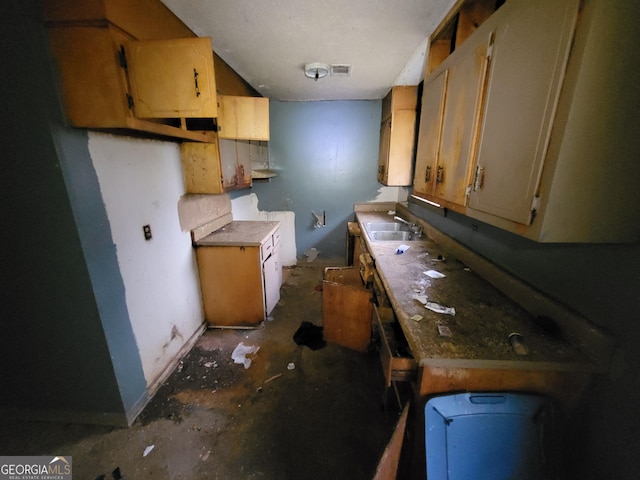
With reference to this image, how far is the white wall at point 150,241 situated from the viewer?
1.47m

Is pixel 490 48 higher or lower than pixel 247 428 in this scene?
higher

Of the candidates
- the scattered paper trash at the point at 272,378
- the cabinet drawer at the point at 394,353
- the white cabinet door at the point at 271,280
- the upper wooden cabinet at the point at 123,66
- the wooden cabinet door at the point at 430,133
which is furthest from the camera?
the white cabinet door at the point at 271,280

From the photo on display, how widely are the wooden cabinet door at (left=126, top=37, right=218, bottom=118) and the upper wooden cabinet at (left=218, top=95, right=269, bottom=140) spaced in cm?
65

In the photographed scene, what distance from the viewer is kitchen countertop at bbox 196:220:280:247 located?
7.66ft

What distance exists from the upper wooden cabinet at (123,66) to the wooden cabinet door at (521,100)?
134cm

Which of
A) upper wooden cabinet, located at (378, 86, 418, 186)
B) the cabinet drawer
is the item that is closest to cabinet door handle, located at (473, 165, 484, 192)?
the cabinet drawer

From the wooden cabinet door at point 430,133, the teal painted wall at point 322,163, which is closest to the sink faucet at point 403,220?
the teal painted wall at point 322,163

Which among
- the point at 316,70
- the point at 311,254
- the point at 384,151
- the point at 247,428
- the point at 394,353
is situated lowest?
the point at 247,428

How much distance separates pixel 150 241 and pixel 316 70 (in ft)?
6.65

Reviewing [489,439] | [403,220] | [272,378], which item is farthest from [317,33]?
[272,378]

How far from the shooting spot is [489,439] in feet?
3.03

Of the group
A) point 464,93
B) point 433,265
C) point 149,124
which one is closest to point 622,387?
point 433,265

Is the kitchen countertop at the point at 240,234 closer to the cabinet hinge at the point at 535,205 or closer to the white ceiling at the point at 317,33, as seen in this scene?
the white ceiling at the point at 317,33

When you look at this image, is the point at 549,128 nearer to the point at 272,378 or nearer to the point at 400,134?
the point at 272,378
